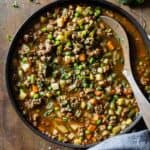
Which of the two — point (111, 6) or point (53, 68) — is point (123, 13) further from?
point (53, 68)

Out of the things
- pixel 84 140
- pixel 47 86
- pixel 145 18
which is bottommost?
pixel 84 140

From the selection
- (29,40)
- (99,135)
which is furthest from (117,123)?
(29,40)

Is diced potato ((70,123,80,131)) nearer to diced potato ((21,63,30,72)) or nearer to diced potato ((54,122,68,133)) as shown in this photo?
diced potato ((54,122,68,133))

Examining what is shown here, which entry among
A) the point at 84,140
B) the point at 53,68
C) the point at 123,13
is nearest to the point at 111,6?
the point at 123,13

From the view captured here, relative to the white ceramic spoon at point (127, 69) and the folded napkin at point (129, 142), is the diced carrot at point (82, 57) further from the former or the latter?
the folded napkin at point (129, 142)

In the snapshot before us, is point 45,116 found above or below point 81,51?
below

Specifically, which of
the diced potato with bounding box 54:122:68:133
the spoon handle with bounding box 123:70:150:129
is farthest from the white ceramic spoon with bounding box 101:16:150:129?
the diced potato with bounding box 54:122:68:133

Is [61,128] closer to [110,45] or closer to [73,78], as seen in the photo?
[73,78]
